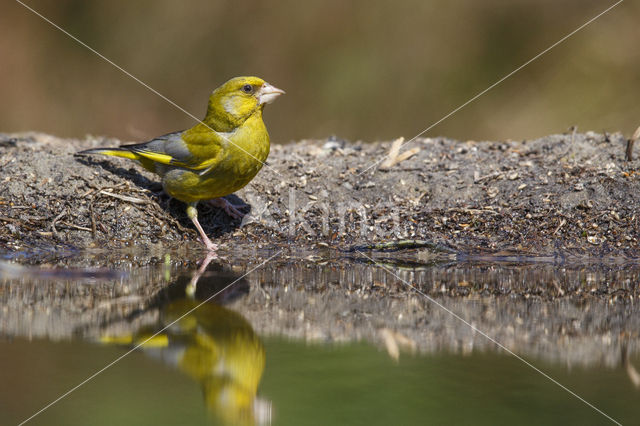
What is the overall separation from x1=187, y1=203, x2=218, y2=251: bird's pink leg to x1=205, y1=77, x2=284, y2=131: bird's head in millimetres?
660

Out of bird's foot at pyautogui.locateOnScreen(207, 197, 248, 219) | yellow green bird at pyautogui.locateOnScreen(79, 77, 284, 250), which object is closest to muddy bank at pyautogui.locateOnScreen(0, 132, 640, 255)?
bird's foot at pyautogui.locateOnScreen(207, 197, 248, 219)

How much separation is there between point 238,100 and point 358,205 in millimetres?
1267

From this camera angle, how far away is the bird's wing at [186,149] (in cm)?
518

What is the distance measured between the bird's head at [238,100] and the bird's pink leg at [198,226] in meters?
0.66

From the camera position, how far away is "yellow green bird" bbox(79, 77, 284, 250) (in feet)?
16.8

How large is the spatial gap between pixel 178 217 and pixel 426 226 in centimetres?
196

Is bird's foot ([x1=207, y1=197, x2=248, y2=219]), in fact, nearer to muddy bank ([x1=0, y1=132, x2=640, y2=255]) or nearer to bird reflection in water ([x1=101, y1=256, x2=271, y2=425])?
muddy bank ([x1=0, y1=132, x2=640, y2=255])

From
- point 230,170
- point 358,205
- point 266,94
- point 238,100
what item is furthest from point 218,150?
point 358,205

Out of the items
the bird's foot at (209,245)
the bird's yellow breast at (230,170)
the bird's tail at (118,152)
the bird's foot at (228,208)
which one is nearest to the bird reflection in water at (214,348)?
the bird's foot at (209,245)

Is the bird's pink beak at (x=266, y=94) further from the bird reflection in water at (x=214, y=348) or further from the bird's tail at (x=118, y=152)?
the bird reflection in water at (x=214, y=348)

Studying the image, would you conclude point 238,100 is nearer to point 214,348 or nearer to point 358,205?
point 358,205

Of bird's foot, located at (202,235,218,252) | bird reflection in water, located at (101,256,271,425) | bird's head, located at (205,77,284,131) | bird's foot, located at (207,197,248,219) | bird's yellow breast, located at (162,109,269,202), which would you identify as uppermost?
bird's head, located at (205,77,284,131)

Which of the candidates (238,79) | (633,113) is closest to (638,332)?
(238,79)

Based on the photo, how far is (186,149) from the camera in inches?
209
